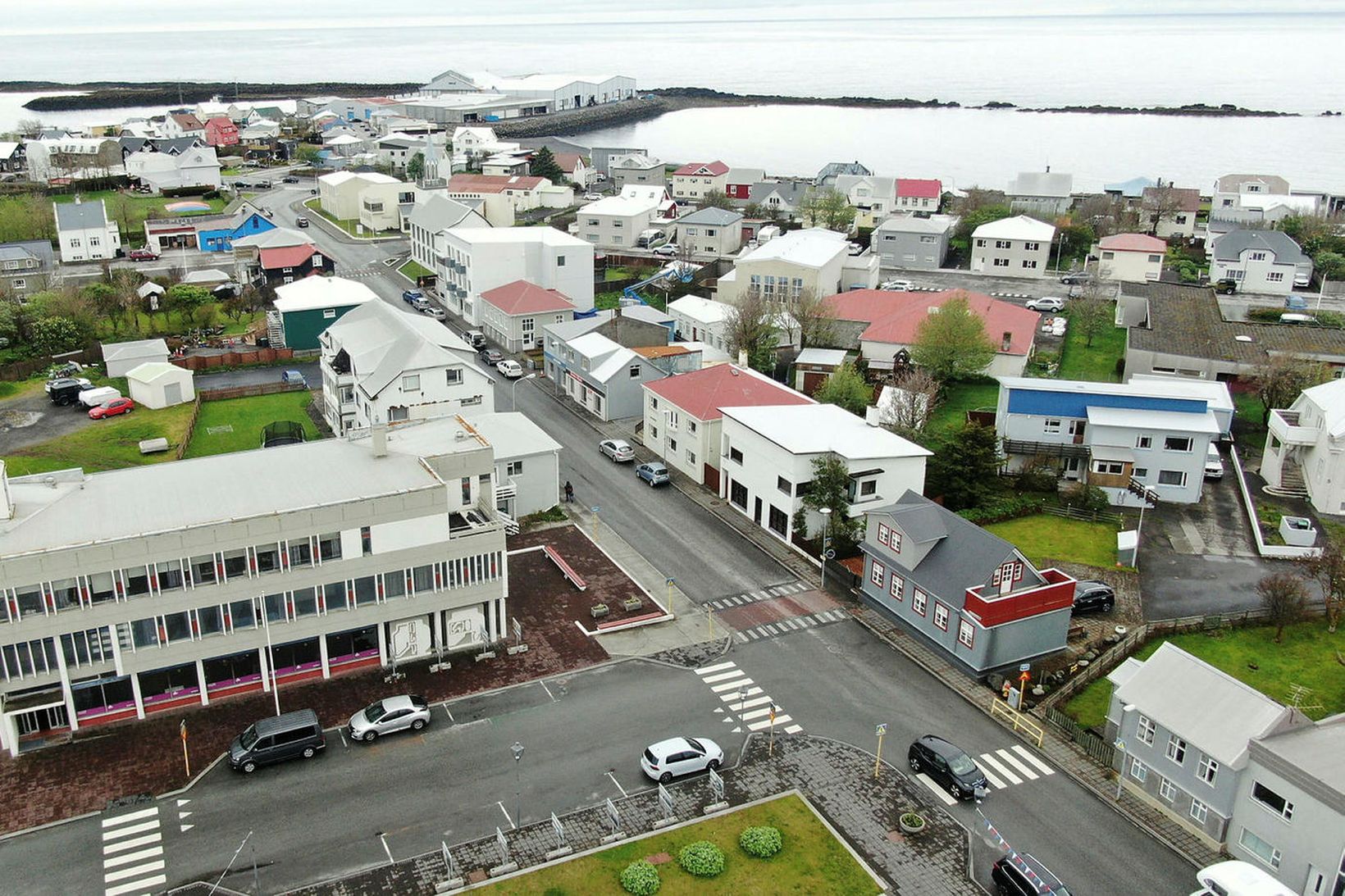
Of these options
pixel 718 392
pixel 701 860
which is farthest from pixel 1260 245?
pixel 701 860

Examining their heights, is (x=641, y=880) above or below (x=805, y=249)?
below

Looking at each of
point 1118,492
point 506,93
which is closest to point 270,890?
point 1118,492

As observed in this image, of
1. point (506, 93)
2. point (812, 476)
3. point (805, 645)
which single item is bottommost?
point (805, 645)

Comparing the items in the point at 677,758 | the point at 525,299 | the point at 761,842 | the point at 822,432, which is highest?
the point at 525,299

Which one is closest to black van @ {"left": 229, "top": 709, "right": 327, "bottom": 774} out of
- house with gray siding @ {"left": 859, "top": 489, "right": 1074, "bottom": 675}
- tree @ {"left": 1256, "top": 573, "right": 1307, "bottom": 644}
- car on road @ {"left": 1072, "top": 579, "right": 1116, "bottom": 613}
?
house with gray siding @ {"left": 859, "top": 489, "right": 1074, "bottom": 675}

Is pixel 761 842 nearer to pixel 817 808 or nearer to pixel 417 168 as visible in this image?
pixel 817 808

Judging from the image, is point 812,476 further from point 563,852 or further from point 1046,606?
point 563,852

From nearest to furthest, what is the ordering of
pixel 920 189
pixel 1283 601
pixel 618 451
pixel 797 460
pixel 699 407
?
pixel 1283 601
pixel 797 460
pixel 699 407
pixel 618 451
pixel 920 189
